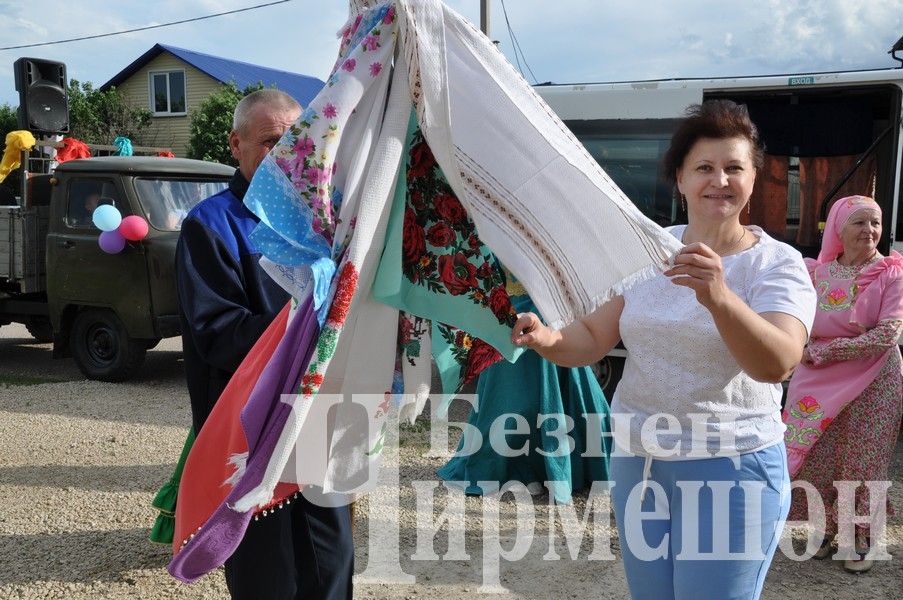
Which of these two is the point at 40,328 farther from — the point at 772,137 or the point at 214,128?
the point at 214,128

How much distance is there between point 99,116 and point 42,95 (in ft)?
56.1

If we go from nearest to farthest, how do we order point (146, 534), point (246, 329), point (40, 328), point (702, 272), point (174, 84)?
point (702, 272) → point (246, 329) → point (146, 534) → point (40, 328) → point (174, 84)

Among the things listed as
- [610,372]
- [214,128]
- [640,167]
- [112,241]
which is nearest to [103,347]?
[112,241]

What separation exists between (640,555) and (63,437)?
5401 millimetres

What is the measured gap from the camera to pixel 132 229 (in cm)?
761

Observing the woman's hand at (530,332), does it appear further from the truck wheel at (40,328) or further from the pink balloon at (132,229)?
the truck wheel at (40,328)

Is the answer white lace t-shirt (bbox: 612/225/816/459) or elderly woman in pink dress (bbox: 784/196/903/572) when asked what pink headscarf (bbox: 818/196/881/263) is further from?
white lace t-shirt (bbox: 612/225/816/459)

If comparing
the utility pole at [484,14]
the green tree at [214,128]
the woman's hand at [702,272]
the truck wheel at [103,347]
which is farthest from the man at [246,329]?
the green tree at [214,128]

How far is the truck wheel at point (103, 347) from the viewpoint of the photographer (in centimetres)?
804

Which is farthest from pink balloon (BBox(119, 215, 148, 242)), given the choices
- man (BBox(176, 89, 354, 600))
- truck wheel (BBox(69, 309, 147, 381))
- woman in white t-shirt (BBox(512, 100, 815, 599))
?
woman in white t-shirt (BBox(512, 100, 815, 599))

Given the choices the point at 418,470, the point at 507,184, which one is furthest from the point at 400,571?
the point at 507,184

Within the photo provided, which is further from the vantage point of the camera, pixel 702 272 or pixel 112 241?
pixel 112 241

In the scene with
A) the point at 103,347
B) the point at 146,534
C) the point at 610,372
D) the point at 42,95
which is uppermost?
the point at 42,95

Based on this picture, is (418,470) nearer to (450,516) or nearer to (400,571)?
(450,516)
